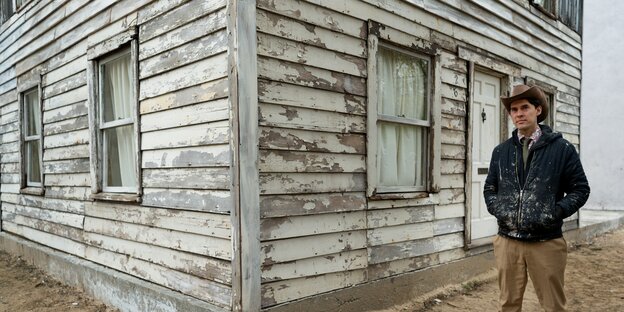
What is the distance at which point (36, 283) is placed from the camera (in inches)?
216

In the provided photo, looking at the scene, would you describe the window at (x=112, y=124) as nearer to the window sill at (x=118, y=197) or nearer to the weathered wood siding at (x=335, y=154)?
the window sill at (x=118, y=197)

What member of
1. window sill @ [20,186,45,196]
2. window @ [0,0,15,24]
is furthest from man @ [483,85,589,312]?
window @ [0,0,15,24]

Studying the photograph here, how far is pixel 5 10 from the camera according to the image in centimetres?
746

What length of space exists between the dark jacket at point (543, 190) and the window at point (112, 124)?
3.33 m

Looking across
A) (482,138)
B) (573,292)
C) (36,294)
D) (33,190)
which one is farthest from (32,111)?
(573,292)

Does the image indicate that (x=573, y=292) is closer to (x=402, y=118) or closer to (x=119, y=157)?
(x=402, y=118)

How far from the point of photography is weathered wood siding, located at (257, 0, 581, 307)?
3.19 metres

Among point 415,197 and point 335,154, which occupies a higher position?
point 335,154

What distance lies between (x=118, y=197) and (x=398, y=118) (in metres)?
2.83

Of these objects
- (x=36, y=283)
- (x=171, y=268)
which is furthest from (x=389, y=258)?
(x=36, y=283)

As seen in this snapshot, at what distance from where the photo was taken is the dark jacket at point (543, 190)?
2641mm

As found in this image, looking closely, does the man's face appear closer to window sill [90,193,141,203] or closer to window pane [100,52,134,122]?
window sill [90,193,141,203]

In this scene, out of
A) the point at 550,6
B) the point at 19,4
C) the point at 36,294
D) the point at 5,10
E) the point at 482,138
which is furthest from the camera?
the point at 5,10

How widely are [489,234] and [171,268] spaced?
4018 millimetres
